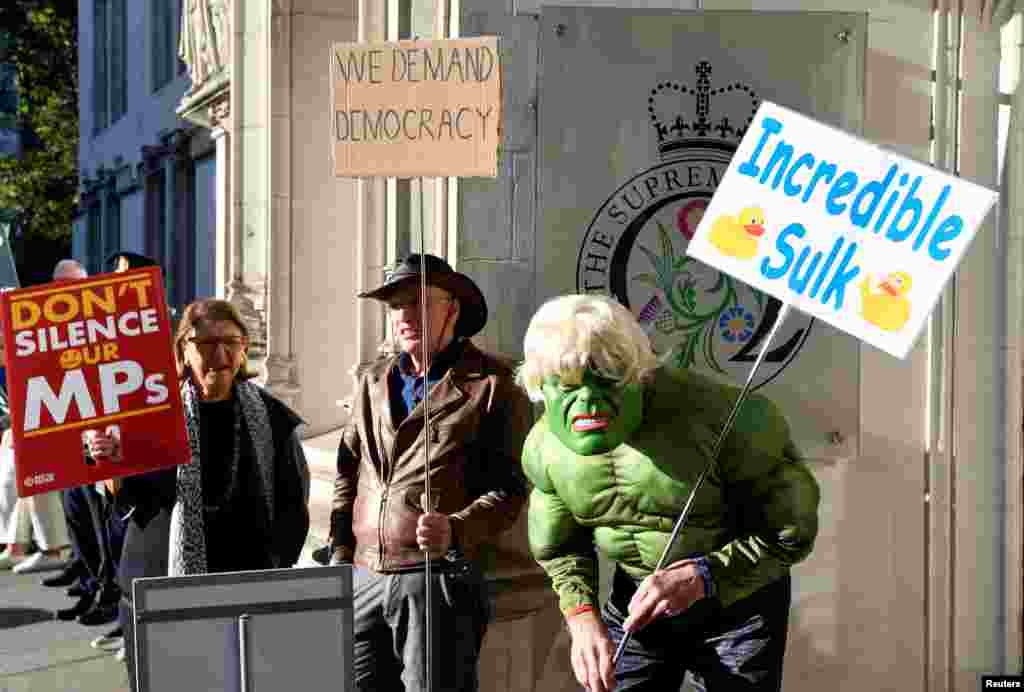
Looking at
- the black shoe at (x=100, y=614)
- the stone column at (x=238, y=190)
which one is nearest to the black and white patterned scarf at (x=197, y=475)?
the black shoe at (x=100, y=614)

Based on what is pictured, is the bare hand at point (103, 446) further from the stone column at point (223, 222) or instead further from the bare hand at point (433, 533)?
the stone column at point (223, 222)

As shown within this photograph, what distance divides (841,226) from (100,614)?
18.6ft

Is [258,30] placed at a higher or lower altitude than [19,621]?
higher

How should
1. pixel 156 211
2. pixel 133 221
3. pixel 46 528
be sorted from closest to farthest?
1. pixel 46 528
2. pixel 156 211
3. pixel 133 221

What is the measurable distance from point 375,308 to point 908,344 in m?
3.43

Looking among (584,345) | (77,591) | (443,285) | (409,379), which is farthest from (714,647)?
(77,591)

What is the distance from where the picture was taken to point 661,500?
3.21 meters

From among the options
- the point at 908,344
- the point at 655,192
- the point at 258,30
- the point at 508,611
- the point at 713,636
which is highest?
the point at 258,30

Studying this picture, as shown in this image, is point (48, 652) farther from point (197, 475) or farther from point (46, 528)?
point (197, 475)

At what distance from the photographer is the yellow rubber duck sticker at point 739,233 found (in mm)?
3348

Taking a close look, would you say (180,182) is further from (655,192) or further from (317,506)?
(655,192)

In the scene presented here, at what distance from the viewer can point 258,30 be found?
8391mm

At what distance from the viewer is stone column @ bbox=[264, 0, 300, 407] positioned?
25.6 feet

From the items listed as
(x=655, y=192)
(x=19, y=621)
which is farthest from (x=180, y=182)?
(x=655, y=192)
